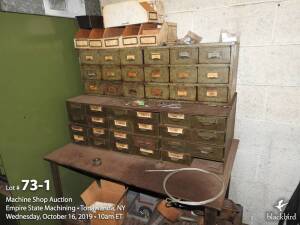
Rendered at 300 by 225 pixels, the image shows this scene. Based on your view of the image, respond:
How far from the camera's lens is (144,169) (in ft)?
4.87

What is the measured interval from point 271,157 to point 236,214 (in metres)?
0.55

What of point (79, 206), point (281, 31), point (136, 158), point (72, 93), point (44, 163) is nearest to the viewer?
point (281, 31)

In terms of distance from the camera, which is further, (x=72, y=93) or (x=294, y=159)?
(x=72, y=93)

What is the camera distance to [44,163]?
5.74 feet

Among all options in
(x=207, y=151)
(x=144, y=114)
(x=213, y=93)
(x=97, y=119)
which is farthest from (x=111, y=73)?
(x=207, y=151)

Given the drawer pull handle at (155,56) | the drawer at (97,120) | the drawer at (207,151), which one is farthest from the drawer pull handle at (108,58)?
the drawer at (207,151)

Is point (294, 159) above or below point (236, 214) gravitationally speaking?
above

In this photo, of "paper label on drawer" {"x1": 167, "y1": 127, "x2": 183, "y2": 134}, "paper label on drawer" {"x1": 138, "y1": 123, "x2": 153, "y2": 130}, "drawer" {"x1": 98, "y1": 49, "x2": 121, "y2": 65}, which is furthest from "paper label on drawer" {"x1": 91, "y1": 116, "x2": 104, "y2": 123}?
"paper label on drawer" {"x1": 167, "y1": 127, "x2": 183, "y2": 134}

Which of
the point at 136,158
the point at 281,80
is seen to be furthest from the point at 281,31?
the point at 136,158

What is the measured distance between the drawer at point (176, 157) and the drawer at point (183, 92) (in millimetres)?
398

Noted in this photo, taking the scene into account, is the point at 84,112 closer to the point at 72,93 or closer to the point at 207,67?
the point at 72,93

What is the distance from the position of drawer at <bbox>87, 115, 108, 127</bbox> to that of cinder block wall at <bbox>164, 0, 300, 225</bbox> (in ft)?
3.19

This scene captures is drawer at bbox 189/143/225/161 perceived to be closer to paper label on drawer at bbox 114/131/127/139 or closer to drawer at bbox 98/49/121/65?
paper label on drawer at bbox 114/131/127/139

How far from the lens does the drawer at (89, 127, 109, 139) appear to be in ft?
5.56
